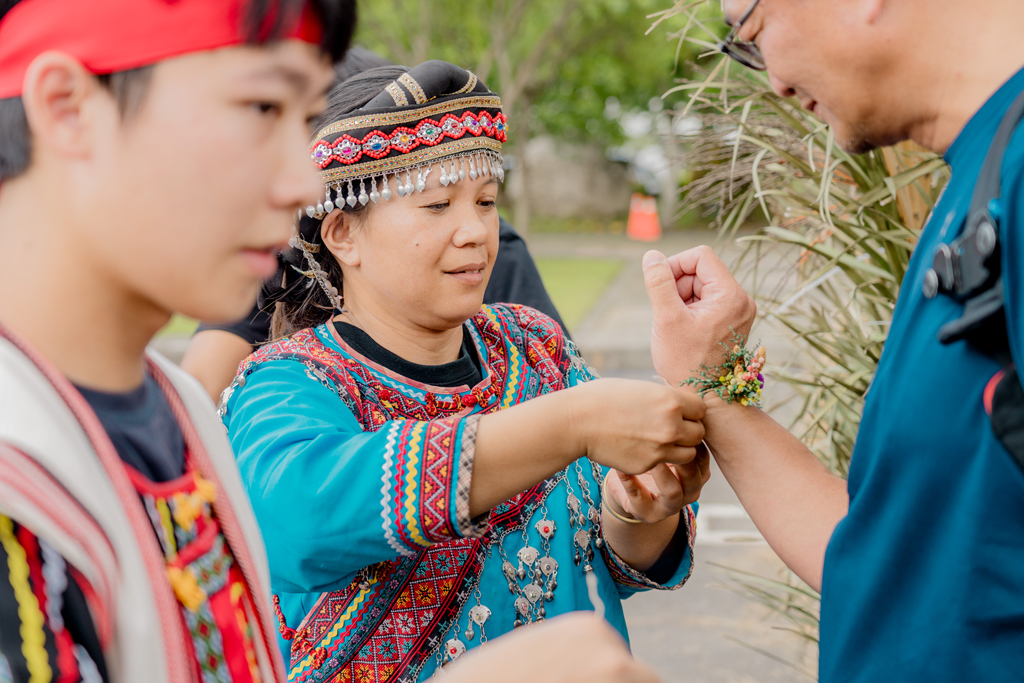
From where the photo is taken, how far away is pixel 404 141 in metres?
1.58

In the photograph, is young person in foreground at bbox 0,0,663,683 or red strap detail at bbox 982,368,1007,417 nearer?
young person in foreground at bbox 0,0,663,683

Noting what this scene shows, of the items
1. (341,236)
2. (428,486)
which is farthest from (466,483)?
(341,236)

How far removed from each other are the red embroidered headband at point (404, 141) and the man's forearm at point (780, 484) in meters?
0.65

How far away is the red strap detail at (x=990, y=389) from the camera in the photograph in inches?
36.8

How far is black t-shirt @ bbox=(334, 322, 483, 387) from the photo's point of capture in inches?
64.4

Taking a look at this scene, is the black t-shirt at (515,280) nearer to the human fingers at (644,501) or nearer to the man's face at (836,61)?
the human fingers at (644,501)

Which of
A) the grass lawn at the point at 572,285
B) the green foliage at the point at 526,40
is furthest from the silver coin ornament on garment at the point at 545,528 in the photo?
the green foliage at the point at 526,40

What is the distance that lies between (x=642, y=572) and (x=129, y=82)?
1329 mm

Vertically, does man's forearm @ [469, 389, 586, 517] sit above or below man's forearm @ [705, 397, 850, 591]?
above

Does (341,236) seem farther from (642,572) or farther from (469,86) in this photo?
(642,572)

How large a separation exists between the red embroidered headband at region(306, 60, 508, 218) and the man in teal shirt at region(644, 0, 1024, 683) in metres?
0.54

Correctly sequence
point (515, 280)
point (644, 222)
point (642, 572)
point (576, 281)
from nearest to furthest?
point (642, 572), point (515, 280), point (576, 281), point (644, 222)

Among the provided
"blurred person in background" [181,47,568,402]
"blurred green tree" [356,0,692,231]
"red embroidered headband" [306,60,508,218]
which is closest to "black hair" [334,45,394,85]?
"blurred person in background" [181,47,568,402]

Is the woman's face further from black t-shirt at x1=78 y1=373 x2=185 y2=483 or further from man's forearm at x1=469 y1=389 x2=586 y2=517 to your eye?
black t-shirt at x1=78 y1=373 x2=185 y2=483
